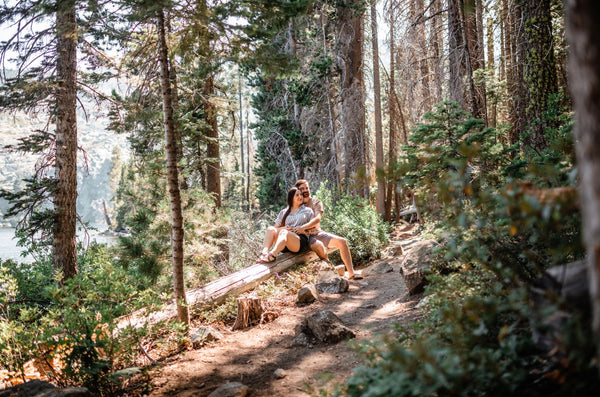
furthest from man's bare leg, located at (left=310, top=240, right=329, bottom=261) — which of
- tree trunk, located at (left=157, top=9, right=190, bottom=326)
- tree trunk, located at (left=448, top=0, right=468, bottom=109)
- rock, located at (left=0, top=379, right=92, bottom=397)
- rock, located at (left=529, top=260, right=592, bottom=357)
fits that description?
rock, located at (left=529, top=260, right=592, bottom=357)

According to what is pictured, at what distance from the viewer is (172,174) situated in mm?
4012

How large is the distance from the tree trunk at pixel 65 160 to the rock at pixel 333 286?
15.4ft

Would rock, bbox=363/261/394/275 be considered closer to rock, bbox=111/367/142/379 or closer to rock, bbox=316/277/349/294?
rock, bbox=316/277/349/294

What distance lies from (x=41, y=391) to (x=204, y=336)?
1793 mm

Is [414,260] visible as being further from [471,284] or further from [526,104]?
[526,104]

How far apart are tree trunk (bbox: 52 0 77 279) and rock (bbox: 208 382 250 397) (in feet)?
16.8

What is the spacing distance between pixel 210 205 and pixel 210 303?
232cm

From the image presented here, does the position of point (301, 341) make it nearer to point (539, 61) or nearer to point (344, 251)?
point (344, 251)

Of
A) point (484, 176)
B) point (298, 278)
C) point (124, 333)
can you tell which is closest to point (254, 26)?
point (484, 176)

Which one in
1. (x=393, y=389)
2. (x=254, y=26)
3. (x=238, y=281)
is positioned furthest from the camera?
(x=238, y=281)

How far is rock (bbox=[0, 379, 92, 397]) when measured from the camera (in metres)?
2.47

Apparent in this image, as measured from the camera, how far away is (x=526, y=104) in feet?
18.6

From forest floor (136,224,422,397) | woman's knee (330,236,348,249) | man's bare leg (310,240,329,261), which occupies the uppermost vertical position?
woman's knee (330,236,348,249)

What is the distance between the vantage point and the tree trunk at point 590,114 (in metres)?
1.11
